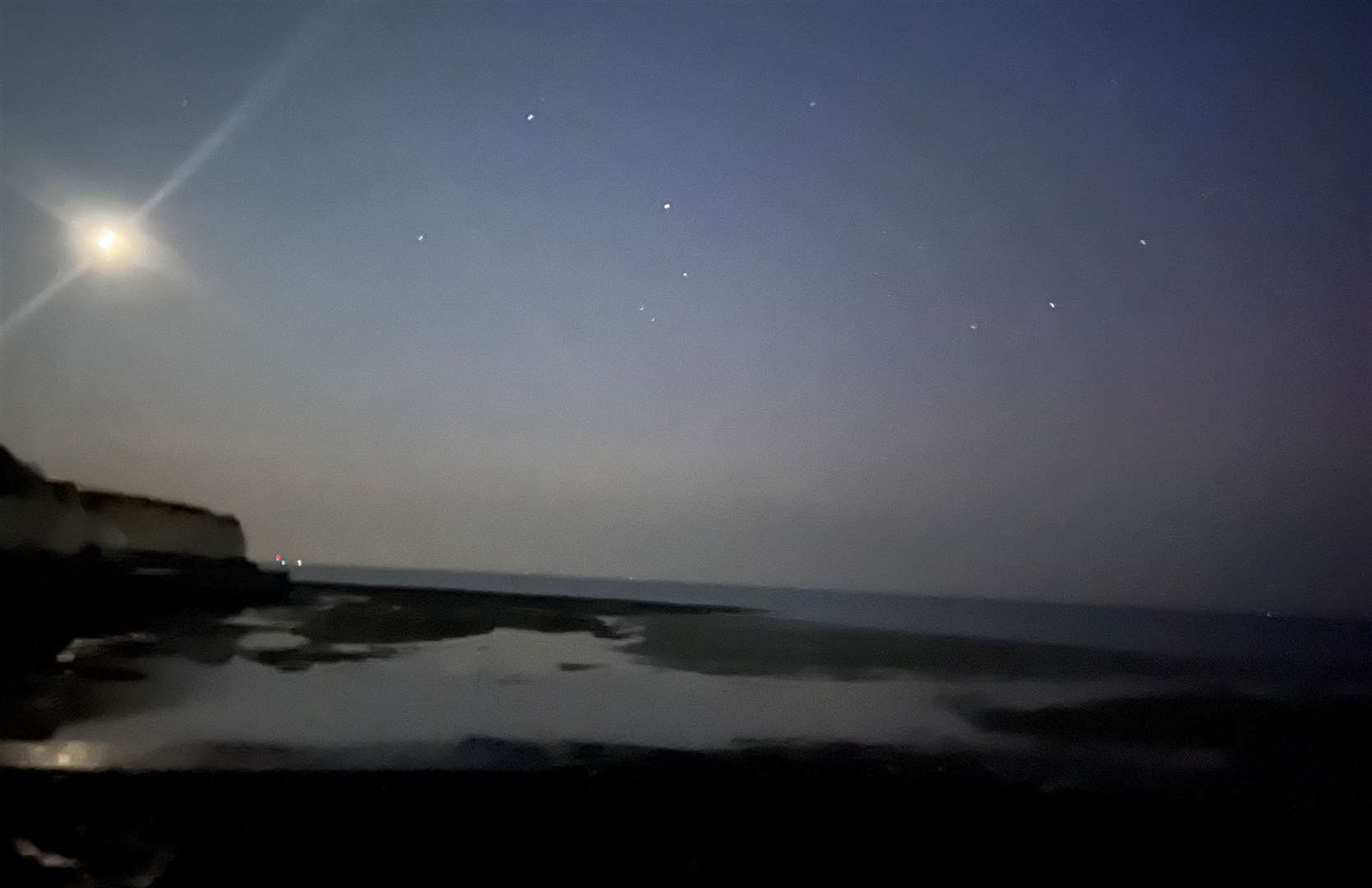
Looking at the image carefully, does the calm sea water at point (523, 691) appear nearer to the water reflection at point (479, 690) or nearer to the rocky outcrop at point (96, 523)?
the water reflection at point (479, 690)

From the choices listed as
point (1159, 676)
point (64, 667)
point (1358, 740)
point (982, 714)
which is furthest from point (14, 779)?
point (1159, 676)

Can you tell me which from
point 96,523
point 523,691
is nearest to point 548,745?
point 523,691

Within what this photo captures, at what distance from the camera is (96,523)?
40.0 meters

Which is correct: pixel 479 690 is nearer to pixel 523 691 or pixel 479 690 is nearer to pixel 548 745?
pixel 523 691

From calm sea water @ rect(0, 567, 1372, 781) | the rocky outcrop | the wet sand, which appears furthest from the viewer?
the rocky outcrop

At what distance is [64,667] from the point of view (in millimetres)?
18766

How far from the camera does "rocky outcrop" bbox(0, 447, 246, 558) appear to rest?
29.6 meters

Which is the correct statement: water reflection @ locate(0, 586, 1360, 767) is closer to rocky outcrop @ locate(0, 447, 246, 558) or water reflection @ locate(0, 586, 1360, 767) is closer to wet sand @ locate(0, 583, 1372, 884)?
wet sand @ locate(0, 583, 1372, 884)

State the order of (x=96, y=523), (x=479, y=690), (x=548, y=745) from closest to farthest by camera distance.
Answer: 1. (x=548, y=745)
2. (x=479, y=690)
3. (x=96, y=523)

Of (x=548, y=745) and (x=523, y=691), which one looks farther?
(x=523, y=691)

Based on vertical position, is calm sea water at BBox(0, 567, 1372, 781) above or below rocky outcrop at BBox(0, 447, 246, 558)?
below

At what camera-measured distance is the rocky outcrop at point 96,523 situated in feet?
97.0

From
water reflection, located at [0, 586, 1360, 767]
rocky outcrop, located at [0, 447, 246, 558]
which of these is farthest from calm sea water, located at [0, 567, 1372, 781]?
rocky outcrop, located at [0, 447, 246, 558]

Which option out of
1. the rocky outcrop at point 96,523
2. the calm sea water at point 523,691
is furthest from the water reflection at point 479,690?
the rocky outcrop at point 96,523
